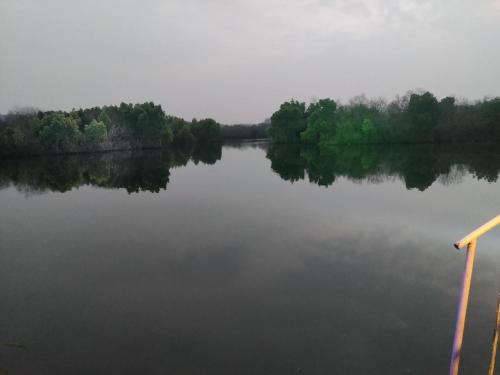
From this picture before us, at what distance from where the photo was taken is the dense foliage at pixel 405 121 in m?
76.6

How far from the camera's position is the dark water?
6.00 m

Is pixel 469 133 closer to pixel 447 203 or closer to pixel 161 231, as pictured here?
pixel 447 203

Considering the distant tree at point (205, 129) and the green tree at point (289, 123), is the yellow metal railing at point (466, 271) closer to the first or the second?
the green tree at point (289, 123)

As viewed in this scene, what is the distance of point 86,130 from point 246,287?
77025 mm

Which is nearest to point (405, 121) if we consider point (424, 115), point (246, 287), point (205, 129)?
point (424, 115)

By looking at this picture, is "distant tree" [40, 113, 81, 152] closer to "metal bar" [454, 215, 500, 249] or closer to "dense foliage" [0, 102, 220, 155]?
"dense foliage" [0, 102, 220, 155]

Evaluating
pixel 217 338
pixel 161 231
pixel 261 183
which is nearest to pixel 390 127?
pixel 261 183

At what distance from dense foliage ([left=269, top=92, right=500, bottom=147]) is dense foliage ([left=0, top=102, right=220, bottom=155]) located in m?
43.5

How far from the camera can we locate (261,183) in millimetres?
28703

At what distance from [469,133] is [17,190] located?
283ft

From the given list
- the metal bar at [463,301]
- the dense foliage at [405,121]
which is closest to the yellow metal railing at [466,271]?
the metal bar at [463,301]

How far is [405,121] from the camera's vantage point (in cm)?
8450

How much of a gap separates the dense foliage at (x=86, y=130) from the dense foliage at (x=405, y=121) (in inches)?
1713

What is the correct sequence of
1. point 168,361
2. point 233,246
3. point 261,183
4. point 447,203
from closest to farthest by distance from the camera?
point 168,361 < point 233,246 < point 447,203 < point 261,183
